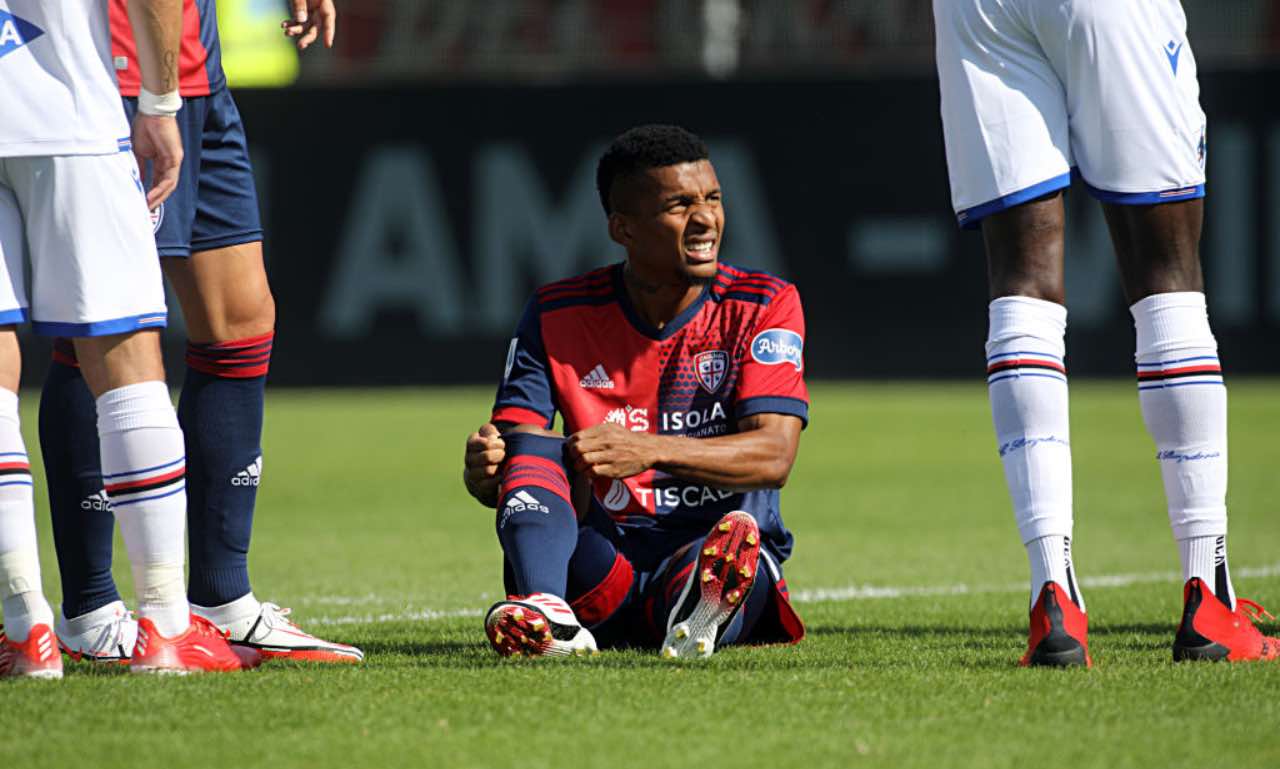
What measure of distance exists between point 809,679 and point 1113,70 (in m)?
1.32

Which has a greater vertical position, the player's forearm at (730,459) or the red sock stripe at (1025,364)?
the red sock stripe at (1025,364)

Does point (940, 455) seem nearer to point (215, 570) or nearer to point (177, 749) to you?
point (215, 570)

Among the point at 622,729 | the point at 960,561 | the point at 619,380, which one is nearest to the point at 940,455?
the point at 960,561

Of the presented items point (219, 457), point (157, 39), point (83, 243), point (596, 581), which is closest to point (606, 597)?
point (596, 581)

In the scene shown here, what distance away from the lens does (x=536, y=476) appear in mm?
3861

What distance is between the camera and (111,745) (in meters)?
2.76

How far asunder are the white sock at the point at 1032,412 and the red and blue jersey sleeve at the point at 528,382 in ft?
3.48

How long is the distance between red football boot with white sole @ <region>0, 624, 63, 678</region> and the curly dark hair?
1.57 m

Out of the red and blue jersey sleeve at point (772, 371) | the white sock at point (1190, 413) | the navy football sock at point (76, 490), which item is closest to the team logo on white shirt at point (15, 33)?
the navy football sock at point (76, 490)

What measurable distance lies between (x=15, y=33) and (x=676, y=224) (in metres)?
1.49

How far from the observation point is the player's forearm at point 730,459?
3889 mm

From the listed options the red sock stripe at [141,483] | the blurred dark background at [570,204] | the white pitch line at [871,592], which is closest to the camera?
the red sock stripe at [141,483]

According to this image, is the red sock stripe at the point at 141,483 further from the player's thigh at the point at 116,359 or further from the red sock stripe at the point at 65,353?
the red sock stripe at the point at 65,353

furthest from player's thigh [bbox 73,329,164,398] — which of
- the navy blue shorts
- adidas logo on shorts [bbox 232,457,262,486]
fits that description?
adidas logo on shorts [bbox 232,457,262,486]
